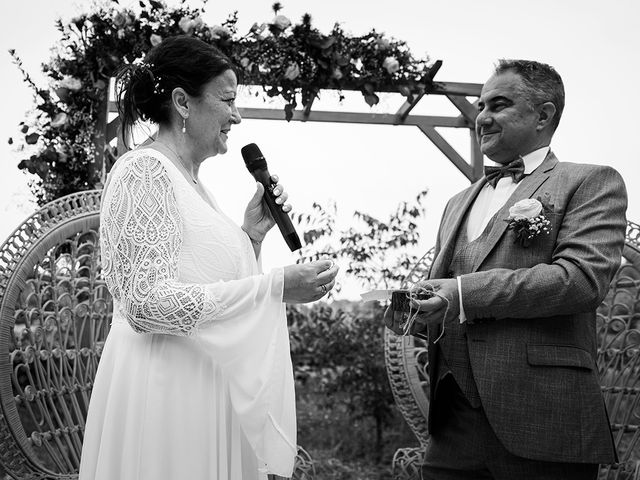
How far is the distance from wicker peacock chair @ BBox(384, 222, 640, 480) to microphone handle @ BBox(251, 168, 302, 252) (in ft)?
4.47

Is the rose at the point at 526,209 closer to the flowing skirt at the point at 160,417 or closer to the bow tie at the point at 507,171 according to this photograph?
the bow tie at the point at 507,171

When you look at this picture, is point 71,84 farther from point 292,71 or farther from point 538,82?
point 538,82

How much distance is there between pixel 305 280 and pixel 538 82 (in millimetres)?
1232

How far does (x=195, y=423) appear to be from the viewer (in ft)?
6.10

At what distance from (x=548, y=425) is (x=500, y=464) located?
0.22m

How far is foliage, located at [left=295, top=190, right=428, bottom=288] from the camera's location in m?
4.98

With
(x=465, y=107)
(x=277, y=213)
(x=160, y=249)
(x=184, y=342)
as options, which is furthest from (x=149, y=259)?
(x=465, y=107)

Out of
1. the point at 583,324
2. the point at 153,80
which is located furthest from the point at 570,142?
the point at 153,80

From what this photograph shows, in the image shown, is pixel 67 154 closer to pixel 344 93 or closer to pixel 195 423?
pixel 344 93

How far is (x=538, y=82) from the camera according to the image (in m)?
2.49

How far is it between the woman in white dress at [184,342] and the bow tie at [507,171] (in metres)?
0.90

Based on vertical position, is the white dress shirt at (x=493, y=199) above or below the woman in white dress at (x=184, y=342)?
above

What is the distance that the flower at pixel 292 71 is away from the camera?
3779 mm

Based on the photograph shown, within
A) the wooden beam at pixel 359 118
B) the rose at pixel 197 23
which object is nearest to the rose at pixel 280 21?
the rose at pixel 197 23
